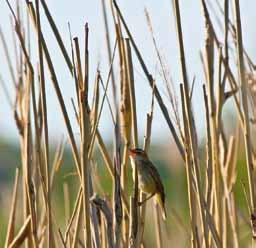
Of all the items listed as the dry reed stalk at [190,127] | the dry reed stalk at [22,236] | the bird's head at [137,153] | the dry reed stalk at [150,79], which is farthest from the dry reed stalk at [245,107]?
the dry reed stalk at [22,236]

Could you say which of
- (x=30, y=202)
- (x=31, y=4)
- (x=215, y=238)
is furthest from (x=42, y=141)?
(x=215, y=238)

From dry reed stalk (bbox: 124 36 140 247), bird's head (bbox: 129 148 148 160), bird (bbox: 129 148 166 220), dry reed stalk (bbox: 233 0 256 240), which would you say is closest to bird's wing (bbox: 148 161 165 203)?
bird (bbox: 129 148 166 220)

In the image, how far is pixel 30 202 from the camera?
108 inches

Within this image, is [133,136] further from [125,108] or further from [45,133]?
[45,133]

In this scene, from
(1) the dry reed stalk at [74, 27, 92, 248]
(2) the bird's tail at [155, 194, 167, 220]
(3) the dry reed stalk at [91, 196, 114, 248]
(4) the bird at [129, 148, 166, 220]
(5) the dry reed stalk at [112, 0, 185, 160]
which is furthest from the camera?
(2) the bird's tail at [155, 194, 167, 220]

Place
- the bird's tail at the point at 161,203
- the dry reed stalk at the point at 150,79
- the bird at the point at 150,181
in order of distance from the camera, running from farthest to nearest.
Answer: the bird's tail at the point at 161,203 → the bird at the point at 150,181 → the dry reed stalk at the point at 150,79

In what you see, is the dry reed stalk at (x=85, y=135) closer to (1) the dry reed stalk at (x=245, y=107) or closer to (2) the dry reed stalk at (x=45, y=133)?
(2) the dry reed stalk at (x=45, y=133)

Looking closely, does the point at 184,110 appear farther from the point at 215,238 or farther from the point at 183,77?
the point at 215,238

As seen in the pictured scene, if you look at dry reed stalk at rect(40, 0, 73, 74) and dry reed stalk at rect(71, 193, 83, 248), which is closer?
dry reed stalk at rect(40, 0, 73, 74)

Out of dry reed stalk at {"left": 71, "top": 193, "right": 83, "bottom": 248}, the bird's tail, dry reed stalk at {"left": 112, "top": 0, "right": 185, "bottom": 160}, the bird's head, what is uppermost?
dry reed stalk at {"left": 112, "top": 0, "right": 185, "bottom": 160}

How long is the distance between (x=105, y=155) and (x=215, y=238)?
441 mm

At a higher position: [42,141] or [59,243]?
[42,141]

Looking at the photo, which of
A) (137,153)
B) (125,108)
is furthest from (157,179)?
(125,108)

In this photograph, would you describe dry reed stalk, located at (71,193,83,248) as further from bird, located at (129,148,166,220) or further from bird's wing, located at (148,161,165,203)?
bird's wing, located at (148,161,165,203)
